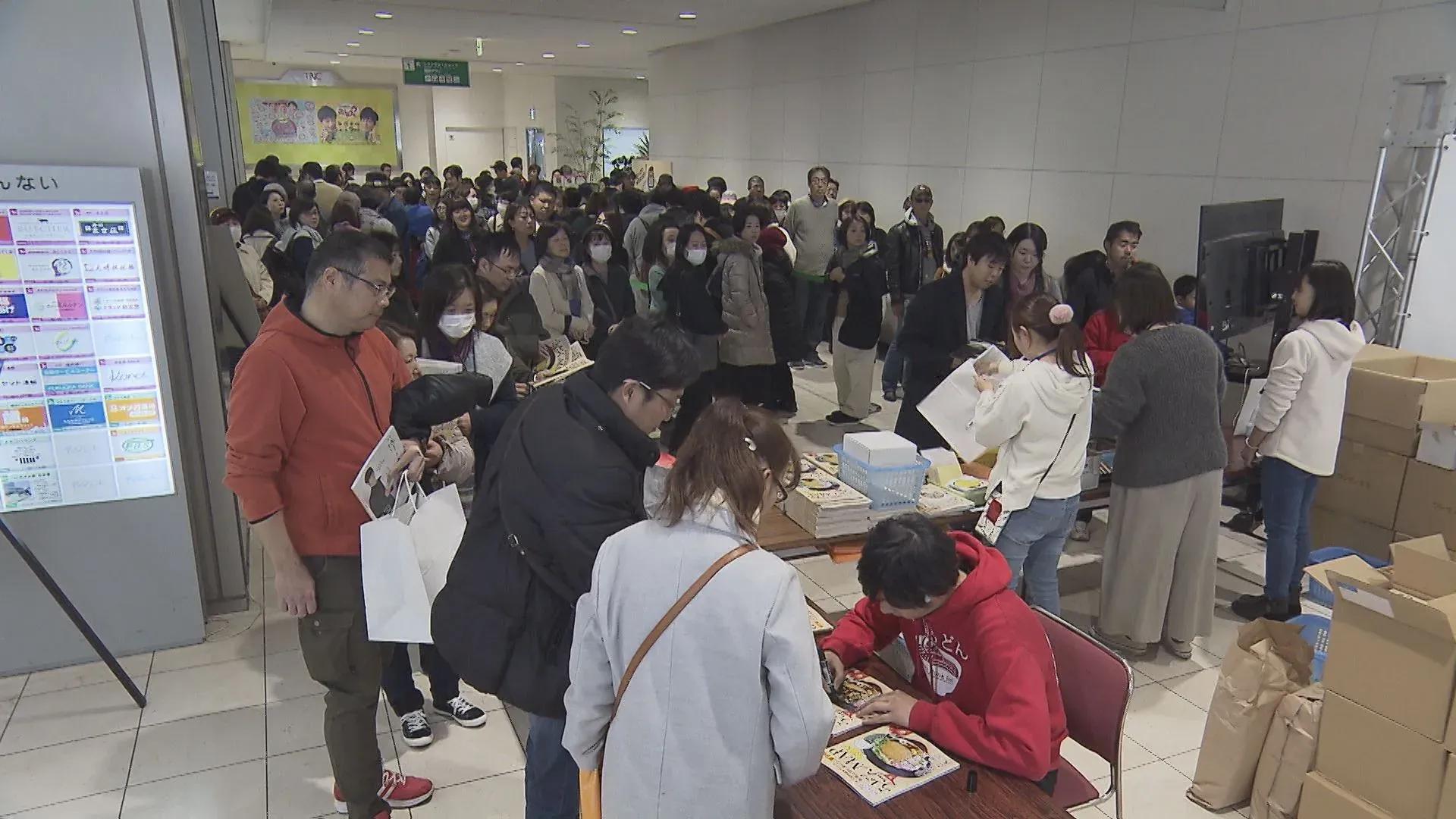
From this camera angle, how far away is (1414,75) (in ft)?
15.8

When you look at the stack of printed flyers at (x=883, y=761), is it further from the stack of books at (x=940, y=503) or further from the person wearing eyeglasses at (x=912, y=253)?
the person wearing eyeglasses at (x=912, y=253)

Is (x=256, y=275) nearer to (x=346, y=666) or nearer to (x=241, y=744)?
(x=241, y=744)

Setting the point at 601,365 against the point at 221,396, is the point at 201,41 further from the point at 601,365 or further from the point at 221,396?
the point at 601,365

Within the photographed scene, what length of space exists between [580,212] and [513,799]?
614 cm

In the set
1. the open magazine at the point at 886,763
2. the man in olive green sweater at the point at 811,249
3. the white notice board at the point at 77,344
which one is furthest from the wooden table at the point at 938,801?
the man in olive green sweater at the point at 811,249

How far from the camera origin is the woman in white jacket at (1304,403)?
12.1 ft

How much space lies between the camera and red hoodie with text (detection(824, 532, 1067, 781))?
184 centimetres

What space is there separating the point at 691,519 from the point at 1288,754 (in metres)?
2.28

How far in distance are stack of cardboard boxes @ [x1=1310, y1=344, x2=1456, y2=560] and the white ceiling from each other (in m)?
6.81

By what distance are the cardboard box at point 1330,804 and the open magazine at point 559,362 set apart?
2630 mm

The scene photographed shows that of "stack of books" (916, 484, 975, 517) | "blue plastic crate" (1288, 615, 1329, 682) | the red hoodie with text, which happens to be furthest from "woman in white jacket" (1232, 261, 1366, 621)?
the red hoodie with text

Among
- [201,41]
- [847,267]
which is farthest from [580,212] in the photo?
[201,41]

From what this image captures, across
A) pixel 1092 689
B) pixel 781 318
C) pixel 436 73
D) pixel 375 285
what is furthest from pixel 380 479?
pixel 436 73

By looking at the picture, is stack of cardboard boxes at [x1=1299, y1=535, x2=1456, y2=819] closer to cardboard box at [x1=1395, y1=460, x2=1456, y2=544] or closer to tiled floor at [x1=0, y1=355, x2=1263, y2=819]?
tiled floor at [x1=0, y1=355, x2=1263, y2=819]
